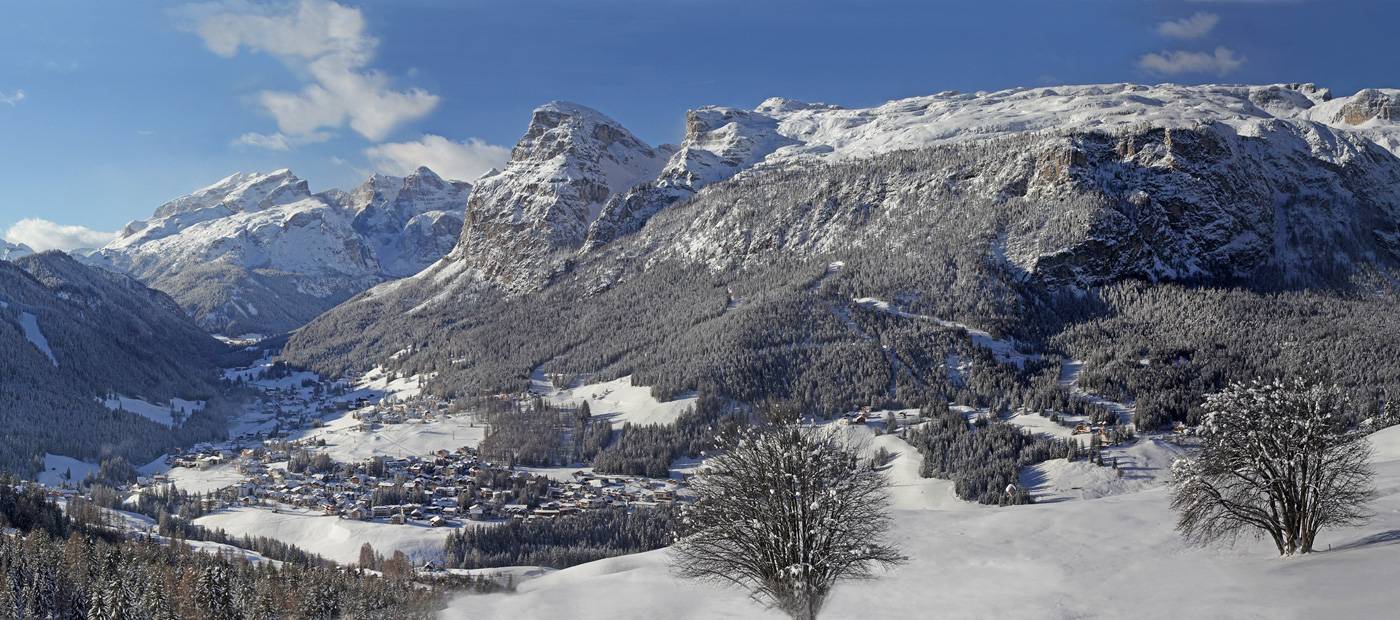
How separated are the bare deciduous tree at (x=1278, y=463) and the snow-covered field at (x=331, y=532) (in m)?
100

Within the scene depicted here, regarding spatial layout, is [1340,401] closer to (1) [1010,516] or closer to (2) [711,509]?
(1) [1010,516]

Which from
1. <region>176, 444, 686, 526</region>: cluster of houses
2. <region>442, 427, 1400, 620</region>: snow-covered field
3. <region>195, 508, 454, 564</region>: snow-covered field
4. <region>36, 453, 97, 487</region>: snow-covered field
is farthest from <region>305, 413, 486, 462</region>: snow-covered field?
<region>442, 427, 1400, 620</region>: snow-covered field

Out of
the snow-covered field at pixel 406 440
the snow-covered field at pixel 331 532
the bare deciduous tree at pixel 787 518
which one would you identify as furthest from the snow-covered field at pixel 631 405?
the bare deciduous tree at pixel 787 518

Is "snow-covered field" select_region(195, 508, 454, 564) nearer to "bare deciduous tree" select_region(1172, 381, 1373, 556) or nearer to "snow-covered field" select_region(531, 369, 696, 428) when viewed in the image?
"snow-covered field" select_region(531, 369, 696, 428)

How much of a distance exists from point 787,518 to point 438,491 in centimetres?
12999

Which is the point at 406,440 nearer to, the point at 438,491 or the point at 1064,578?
the point at 438,491

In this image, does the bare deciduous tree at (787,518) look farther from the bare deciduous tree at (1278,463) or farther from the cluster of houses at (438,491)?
the cluster of houses at (438,491)

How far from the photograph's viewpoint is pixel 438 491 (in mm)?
146625

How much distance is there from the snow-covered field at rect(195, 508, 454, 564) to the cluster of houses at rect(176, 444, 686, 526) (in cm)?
391

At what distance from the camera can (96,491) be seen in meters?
151

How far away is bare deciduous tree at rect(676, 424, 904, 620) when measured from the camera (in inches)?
1123

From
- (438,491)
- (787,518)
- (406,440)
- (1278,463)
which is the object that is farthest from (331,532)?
(1278,463)

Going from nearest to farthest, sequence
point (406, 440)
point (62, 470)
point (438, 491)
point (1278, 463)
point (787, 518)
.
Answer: point (787, 518) < point (1278, 463) < point (438, 491) < point (62, 470) < point (406, 440)

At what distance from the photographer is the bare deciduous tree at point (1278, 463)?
31484 millimetres
